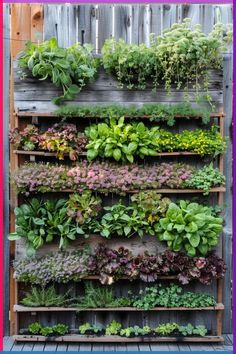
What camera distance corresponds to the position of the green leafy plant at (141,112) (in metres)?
4.39

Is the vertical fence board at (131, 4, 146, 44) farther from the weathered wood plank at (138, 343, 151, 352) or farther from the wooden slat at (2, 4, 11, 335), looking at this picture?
the weathered wood plank at (138, 343, 151, 352)

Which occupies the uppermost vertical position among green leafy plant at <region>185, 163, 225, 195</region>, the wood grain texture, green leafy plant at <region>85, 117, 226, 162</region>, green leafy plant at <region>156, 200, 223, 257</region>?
green leafy plant at <region>85, 117, 226, 162</region>

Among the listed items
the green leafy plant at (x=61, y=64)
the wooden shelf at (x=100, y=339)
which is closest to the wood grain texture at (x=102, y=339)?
the wooden shelf at (x=100, y=339)

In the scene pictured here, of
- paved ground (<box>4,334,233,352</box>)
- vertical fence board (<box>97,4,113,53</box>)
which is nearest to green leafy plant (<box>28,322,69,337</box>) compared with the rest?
paved ground (<box>4,334,233,352</box>)

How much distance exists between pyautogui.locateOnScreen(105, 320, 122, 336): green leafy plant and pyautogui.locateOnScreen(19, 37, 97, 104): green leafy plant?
2.09 m

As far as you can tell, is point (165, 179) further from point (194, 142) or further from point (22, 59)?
point (22, 59)

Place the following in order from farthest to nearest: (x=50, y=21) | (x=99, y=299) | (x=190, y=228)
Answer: (x=50, y=21) → (x=99, y=299) → (x=190, y=228)

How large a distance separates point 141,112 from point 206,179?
2.74 ft

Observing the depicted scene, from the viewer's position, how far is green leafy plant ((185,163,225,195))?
437cm

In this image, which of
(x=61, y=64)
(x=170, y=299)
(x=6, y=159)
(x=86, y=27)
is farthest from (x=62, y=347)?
(x=86, y=27)

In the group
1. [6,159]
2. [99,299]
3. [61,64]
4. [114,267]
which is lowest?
[99,299]

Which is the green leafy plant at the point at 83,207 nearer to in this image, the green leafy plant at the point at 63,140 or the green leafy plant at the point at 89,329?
the green leafy plant at the point at 63,140

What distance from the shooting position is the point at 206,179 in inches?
173

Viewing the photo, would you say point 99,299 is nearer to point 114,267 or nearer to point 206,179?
point 114,267
